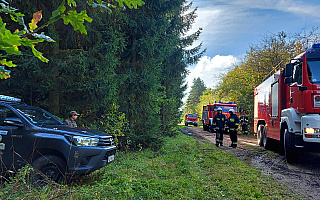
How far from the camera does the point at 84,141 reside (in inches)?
227

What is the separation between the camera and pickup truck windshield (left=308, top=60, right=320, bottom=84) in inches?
329

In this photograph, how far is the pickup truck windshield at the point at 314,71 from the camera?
8.35 meters

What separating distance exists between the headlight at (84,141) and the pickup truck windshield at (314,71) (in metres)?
6.64

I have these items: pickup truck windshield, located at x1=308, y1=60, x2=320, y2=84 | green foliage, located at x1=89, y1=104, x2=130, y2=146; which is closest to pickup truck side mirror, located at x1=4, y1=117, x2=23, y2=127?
green foliage, located at x1=89, y1=104, x2=130, y2=146

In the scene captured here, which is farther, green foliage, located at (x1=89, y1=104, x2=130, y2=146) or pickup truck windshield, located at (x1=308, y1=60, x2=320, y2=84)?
green foliage, located at (x1=89, y1=104, x2=130, y2=146)

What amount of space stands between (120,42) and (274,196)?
784 cm

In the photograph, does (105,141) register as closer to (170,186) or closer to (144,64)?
(170,186)

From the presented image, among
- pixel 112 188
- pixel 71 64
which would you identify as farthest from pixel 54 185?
pixel 71 64

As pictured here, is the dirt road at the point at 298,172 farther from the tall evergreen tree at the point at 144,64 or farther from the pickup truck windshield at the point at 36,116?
the pickup truck windshield at the point at 36,116

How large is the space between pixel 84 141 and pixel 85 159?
38 cm

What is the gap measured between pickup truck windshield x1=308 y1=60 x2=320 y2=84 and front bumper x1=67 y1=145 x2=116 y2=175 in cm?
654

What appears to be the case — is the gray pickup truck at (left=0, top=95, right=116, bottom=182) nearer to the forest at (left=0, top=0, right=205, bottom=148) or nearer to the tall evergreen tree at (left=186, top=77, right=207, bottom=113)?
the forest at (left=0, top=0, right=205, bottom=148)

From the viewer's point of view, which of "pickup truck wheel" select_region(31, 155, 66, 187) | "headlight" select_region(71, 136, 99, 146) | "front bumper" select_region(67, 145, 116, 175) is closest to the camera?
"pickup truck wheel" select_region(31, 155, 66, 187)

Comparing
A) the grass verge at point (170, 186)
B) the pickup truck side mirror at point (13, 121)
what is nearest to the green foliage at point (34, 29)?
the grass verge at point (170, 186)
